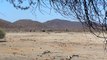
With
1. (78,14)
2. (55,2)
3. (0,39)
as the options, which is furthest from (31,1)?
(0,39)

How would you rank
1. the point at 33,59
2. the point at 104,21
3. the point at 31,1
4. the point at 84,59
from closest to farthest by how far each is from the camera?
the point at 104,21 < the point at 31,1 < the point at 33,59 < the point at 84,59

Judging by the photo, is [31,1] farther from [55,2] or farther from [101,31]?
[101,31]

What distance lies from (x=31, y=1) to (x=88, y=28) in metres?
1.12

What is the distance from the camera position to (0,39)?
47656mm

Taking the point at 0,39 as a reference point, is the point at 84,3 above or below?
above

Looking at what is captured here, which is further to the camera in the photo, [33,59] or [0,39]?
[0,39]

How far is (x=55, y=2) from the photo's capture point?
7293 mm

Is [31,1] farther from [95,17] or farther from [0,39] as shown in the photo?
[0,39]

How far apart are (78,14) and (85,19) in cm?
14

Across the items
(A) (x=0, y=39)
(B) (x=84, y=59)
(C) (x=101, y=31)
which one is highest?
(C) (x=101, y=31)

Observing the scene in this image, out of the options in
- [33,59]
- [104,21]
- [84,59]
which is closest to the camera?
[104,21]

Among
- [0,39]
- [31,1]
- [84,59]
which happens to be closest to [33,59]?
[84,59]

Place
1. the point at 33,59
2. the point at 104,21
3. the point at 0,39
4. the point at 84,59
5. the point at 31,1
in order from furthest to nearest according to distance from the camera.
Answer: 1. the point at 0,39
2. the point at 84,59
3. the point at 33,59
4. the point at 31,1
5. the point at 104,21

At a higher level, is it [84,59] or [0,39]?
[84,59]
